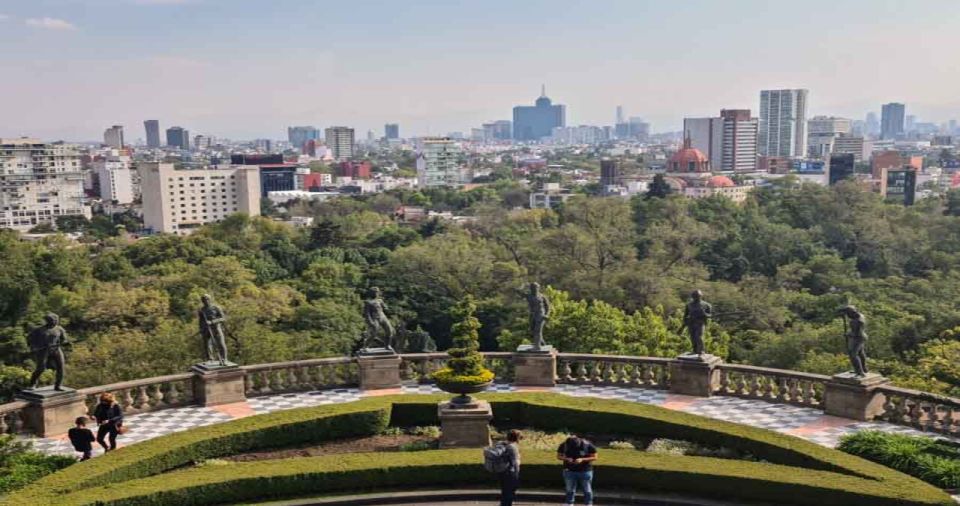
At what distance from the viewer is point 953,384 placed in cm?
2762

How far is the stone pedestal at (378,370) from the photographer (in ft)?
83.1

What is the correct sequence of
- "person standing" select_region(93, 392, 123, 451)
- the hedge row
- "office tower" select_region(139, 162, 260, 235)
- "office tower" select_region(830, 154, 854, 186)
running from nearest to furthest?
the hedge row → "person standing" select_region(93, 392, 123, 451) → "office tower" select_region(139, 162, 260, 235) → "office tower" select_region(830, 154, 854, 186)

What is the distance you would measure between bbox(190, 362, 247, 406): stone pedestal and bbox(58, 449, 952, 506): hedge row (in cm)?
613

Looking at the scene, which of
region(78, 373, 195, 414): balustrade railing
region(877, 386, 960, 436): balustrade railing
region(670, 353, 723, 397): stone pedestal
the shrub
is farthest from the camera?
region(670, 353, 723, 397): stone pedestal

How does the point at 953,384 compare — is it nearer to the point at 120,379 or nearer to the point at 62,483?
the point at 62,483

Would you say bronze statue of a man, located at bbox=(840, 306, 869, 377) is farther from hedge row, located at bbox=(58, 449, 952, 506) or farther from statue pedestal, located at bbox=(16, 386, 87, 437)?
statue pedestal, located at bbox=(16, 386, 87, 437)

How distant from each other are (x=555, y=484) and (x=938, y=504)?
6918 mm

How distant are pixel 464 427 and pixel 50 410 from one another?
10.3 meters

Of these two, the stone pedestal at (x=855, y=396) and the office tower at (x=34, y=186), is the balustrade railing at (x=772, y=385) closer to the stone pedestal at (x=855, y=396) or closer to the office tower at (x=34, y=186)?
the stone pedestal at (x=855, y=396)

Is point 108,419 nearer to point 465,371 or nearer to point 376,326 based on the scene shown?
point 465,371

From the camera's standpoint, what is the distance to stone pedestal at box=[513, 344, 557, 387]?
25.4 metres

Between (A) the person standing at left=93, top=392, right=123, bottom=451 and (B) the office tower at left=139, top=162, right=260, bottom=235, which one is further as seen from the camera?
(B) the office tower at left=139, top=162, right=260, bottom=235

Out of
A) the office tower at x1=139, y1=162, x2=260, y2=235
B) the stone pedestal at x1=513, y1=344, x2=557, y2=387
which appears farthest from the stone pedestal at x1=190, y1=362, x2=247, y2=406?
the office tower at x1=139, y1=162, x2=260, y2=235

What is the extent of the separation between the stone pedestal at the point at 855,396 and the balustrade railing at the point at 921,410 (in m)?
0.22
